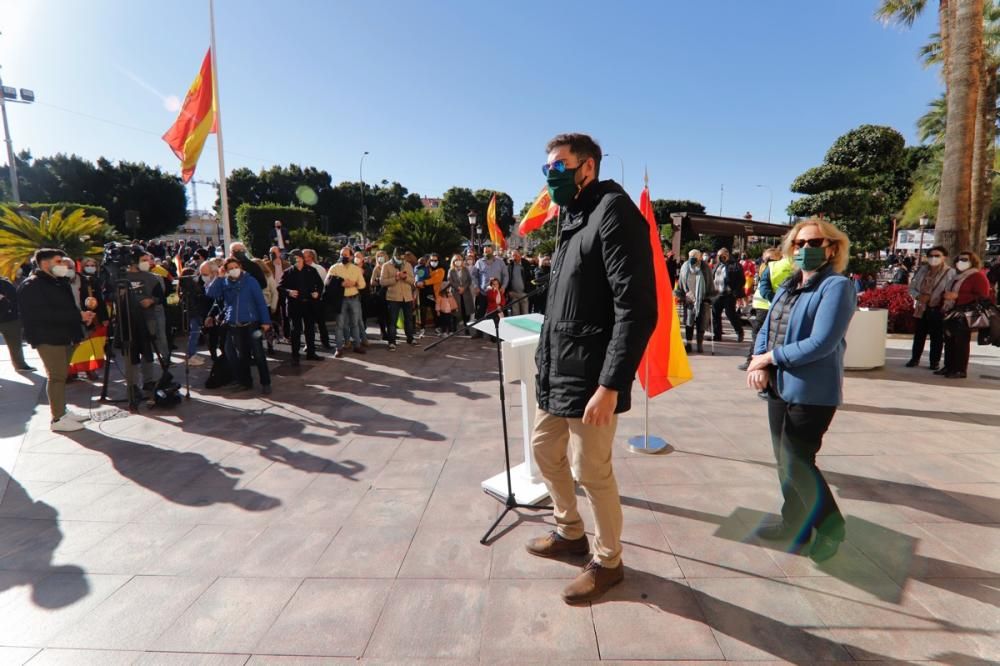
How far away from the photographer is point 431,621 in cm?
223

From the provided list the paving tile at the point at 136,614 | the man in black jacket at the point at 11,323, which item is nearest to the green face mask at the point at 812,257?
the paving tile at the point at 136,614

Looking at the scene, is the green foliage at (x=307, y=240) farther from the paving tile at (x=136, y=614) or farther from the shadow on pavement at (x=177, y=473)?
the paving tile at (x=136, y=614)

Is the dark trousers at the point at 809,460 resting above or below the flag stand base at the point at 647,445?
above

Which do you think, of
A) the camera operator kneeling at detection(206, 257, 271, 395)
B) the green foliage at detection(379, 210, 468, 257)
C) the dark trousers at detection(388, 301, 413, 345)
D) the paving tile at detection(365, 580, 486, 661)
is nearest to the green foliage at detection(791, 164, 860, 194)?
the green foliage at detection(379, 210, 468, 257)

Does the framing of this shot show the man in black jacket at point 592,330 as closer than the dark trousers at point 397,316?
Yes

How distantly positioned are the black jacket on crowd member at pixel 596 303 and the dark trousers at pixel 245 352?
16.6ft

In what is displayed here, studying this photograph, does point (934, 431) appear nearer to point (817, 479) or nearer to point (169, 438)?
point (817, 479)

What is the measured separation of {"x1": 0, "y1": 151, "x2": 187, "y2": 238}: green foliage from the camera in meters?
41.2

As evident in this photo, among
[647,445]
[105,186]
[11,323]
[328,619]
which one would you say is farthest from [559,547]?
[105,186]

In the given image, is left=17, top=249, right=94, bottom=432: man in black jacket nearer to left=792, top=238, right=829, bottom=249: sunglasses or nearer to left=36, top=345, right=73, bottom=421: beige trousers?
left=36, top=345, right=73, bottom=421: beige trousers

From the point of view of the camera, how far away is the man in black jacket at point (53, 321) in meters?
4.69

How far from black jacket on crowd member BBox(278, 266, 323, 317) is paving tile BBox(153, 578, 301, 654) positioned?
19.9ft

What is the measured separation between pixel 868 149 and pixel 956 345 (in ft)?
113

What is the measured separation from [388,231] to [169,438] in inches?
480
